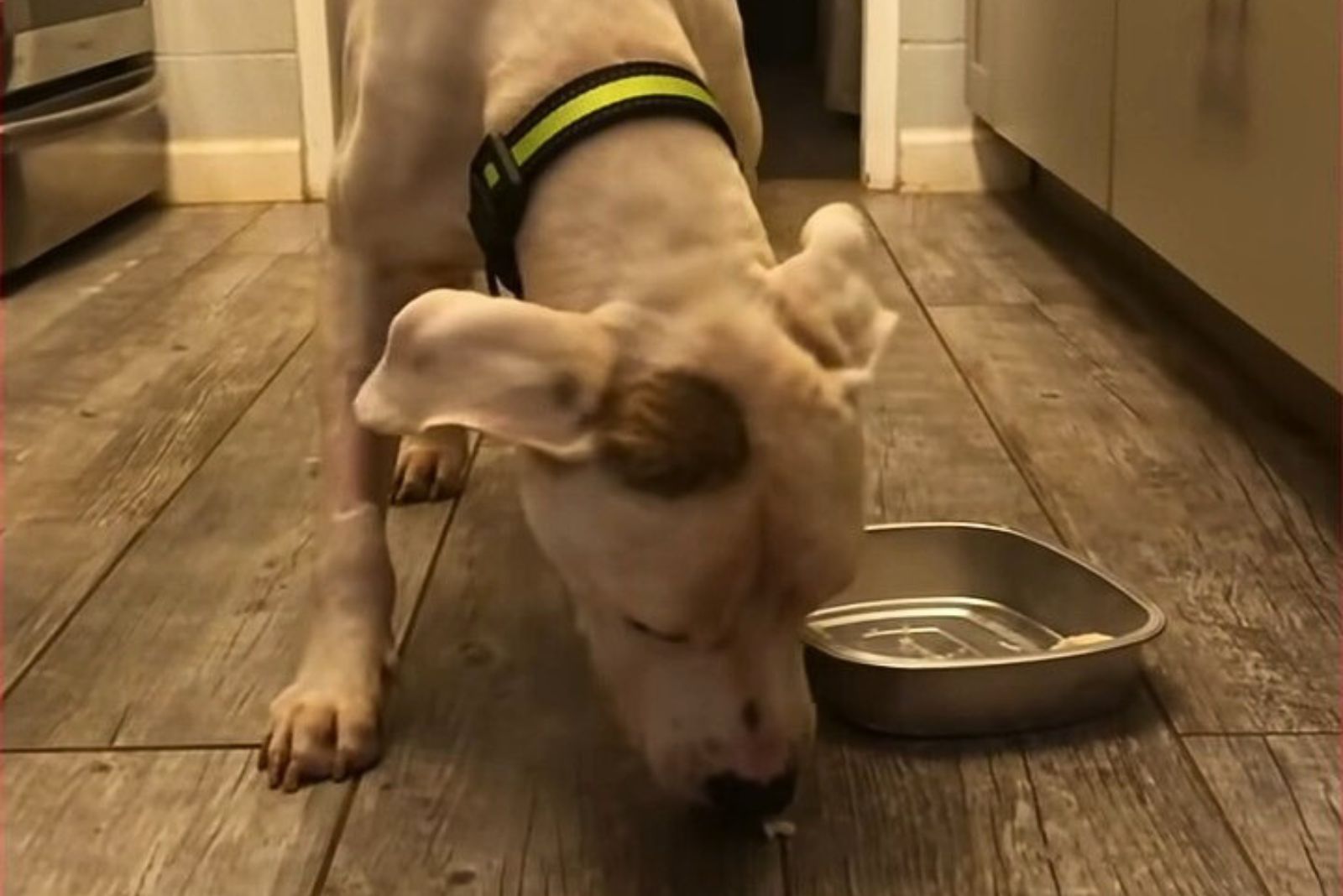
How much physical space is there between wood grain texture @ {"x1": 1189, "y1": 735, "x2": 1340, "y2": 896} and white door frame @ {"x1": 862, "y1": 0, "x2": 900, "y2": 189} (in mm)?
2650

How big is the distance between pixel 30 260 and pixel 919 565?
196 centimetres

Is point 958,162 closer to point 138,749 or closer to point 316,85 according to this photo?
point 316,85

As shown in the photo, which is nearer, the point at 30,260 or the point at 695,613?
the point at 695,613

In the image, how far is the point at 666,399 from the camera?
1.14 meters

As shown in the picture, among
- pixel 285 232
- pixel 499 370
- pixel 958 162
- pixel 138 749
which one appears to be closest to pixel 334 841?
pixel 138 749

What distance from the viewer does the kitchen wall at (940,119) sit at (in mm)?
3936

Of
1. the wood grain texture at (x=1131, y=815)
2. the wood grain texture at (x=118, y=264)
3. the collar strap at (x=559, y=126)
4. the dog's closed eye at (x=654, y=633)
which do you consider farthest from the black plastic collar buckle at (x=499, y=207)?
the wood grain texture at (x=118, y=264)

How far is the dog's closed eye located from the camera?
118cm

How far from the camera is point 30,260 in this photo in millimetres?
3143

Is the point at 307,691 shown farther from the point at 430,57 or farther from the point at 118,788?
the point at 430,57

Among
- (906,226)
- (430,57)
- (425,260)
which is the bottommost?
(906,226)

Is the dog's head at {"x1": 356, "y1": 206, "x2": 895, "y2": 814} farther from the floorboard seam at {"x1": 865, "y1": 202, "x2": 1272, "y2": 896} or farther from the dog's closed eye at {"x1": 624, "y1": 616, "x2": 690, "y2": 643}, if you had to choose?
the floorboard seam at {"x1": 865, "y1": 202, "x2": 1272, "y2": 896}

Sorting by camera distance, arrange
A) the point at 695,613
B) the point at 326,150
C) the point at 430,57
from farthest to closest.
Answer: the point at 326,150 → the point at 430,57 → the point at 695,613

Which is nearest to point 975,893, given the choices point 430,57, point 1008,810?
point 1008,810
